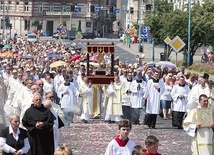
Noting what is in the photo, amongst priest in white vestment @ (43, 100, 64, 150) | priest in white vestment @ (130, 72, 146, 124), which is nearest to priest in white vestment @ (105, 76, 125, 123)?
priest in white vestment @ (130, 72, 146, 124)

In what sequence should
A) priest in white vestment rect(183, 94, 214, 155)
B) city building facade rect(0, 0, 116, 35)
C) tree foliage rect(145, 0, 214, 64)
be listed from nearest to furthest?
priest in white vestment rect(183, 94, 214, 155)
tree foliage rect(145, 0, 214, 64)
city building facade rect(0, 0, 116, 35)

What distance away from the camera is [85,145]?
19359 mm

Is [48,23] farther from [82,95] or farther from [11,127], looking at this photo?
[11,127]

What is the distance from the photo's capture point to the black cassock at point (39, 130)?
1290cm

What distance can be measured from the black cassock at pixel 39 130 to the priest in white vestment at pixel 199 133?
3112 millimetres

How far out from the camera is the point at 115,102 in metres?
25.5

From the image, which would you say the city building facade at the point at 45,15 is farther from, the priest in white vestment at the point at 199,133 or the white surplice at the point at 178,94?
the priest in white vestment at the point at 199,133

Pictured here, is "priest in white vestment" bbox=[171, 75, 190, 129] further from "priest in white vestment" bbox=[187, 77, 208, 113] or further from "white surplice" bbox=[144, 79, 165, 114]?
"priest in white vestment" bbox=[187, 77, 208, 113]

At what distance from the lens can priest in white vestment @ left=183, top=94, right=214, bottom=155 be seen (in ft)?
49.4

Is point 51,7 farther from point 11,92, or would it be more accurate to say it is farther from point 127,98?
point 11,92

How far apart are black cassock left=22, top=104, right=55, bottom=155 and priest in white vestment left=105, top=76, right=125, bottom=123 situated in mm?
12253

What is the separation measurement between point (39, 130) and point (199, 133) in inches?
140

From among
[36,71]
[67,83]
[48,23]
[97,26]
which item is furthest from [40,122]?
[97,26]

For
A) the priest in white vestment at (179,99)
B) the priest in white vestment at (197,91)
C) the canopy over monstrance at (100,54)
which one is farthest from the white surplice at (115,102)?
the priest in white vestment at (197,91)
